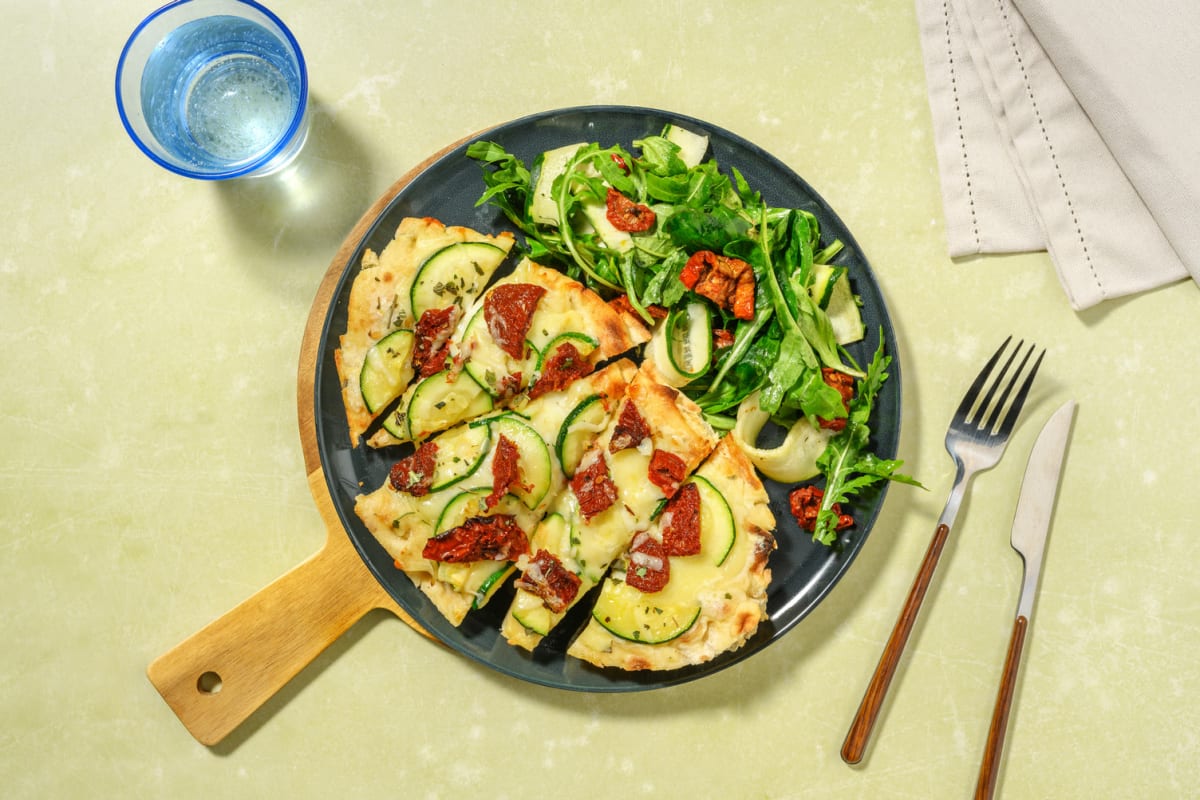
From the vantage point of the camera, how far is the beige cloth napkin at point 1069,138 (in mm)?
3688

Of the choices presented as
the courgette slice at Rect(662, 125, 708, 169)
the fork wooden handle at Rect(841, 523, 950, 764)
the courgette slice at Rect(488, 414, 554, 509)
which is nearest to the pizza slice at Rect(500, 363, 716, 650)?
the courgette slice at Rect(488, 414, 554, 509)

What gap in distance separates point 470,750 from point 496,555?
1.20 metres

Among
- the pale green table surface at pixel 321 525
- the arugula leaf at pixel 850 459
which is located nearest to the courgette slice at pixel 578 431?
the arugula leaf at pixel 850 459

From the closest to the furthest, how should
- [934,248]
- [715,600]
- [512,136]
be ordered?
[715,600], [512,136], [934,248]

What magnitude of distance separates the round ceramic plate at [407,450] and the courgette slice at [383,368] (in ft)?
0.70

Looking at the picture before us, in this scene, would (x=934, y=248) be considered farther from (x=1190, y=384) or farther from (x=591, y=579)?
(x=591, y=579)

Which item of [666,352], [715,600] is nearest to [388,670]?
[715,600]

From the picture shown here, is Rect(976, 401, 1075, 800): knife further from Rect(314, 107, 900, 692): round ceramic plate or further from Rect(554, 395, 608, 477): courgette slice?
Rect(554, 395, 608, 477): courgette slice

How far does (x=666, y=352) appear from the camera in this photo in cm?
342

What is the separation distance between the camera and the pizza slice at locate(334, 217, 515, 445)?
11.5ft

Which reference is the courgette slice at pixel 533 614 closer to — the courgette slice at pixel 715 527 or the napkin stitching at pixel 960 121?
the courgette slice at pixel 715 527

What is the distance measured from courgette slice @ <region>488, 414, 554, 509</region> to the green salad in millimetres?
633

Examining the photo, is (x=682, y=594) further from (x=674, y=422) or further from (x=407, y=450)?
(x=407, y=450)

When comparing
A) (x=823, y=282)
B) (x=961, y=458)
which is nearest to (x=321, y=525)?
(x=823, y=282)
